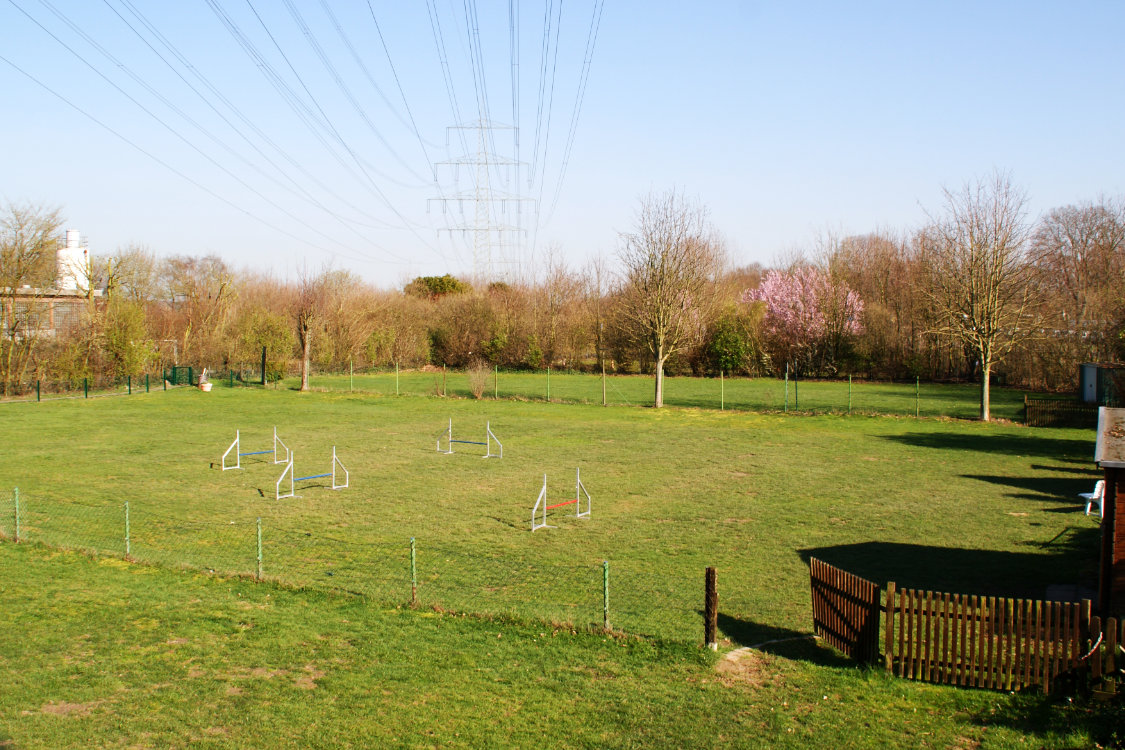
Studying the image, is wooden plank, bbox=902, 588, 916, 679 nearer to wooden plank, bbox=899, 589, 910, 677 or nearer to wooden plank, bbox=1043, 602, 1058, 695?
wooden plank, bbox=899, 589, 910, 677

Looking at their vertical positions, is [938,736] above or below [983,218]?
below

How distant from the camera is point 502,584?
12.6 meters

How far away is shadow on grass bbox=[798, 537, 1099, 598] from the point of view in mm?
12633

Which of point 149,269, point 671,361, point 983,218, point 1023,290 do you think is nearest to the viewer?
point 983,218

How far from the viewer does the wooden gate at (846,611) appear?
924 cm

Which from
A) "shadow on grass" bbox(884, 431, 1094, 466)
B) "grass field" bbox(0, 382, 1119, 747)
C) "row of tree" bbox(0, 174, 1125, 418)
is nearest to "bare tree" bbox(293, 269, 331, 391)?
"row of tree" bbox(0, 174, 1125, 418)

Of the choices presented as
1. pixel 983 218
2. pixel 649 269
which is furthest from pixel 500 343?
pixel 983 218

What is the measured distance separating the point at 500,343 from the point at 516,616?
54756 millimetres

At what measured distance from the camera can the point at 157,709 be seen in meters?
8.03

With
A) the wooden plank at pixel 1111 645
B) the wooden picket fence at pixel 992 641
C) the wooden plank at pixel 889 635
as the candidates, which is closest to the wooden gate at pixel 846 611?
the wooden picket fence at pixel 992 641

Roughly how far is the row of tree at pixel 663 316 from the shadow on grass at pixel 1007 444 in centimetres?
460

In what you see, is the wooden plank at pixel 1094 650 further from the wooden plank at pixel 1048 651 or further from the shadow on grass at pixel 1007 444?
the shadow on grass at pixel 1007 444

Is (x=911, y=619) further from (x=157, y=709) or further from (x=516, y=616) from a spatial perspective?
(x=157, y=709)

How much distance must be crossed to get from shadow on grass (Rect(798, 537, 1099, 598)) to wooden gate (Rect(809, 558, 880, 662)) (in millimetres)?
2985
